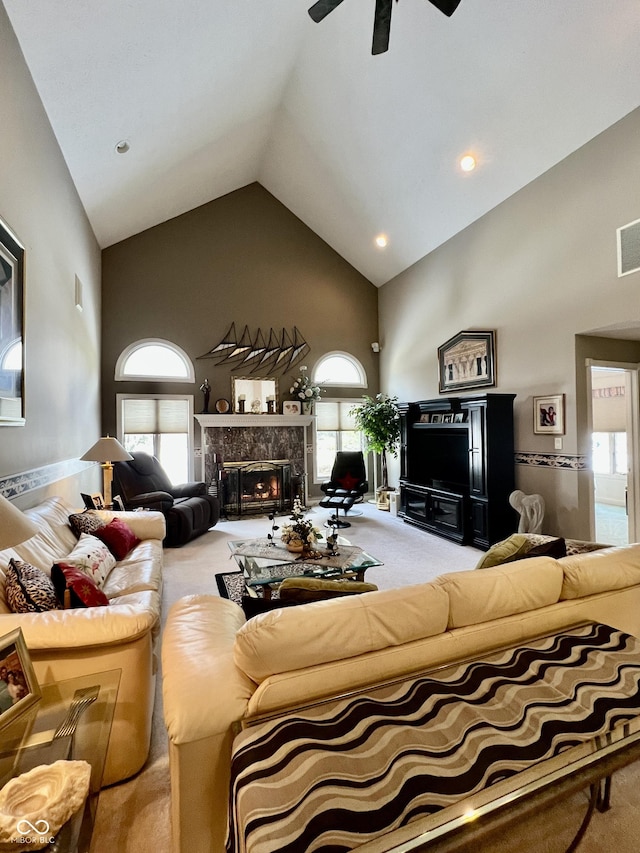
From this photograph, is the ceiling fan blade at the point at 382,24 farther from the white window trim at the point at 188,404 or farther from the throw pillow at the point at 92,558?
the white window trim at the point at 188,404

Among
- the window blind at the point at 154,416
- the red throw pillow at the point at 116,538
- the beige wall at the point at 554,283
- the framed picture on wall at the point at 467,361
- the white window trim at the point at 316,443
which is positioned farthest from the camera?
the white window trim at the point at 316,443

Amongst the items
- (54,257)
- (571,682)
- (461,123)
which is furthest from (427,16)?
(571,682)

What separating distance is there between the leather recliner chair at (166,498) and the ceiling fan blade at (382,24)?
13.9ft

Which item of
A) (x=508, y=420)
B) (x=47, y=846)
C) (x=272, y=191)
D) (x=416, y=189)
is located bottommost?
(x=47, y=846)

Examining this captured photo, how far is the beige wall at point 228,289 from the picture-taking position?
6.56 m

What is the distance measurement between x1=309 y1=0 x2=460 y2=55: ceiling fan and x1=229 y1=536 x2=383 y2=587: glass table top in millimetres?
3438

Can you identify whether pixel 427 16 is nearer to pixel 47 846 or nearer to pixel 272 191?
pixel 272 191

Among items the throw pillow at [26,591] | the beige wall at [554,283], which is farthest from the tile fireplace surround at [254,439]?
the throw pillow at [26,591]

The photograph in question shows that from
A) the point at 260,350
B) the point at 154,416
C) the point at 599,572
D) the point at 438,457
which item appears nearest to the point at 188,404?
the point at 154,416

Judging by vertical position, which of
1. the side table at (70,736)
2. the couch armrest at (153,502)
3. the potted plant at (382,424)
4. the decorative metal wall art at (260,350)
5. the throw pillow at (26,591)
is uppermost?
the decorative metal wall art at (260,350)

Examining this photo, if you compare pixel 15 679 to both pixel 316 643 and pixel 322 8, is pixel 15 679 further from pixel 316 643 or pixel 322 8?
pixel 322 8

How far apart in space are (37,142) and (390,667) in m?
4.33

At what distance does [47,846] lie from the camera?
0.93 metres

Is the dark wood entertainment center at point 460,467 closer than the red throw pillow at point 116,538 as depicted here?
No
